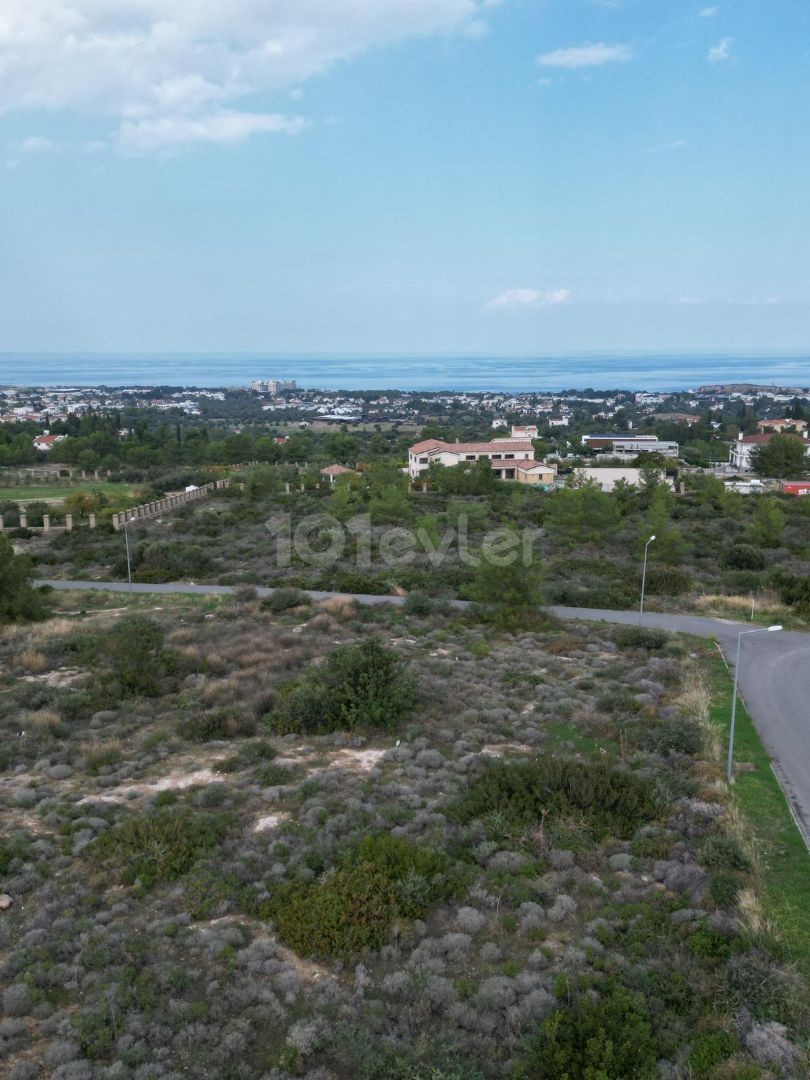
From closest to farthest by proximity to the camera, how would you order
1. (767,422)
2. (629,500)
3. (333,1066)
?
(333,1066), (629,500), (767,422)

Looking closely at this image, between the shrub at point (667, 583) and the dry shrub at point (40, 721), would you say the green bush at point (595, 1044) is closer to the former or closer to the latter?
the dry shrub at point (40, 721)

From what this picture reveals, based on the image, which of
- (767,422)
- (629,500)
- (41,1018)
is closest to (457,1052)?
(41,1018)

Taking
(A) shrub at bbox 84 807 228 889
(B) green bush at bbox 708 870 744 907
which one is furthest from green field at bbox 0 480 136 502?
(B) green bush at bbox 708 870 744 907

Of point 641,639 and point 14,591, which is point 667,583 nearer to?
point 641,639

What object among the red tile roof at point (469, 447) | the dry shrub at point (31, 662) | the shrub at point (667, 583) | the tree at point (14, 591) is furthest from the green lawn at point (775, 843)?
the red tile roof at point (469, 447)

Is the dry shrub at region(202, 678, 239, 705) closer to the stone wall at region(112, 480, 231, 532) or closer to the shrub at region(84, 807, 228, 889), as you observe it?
the shrub at region(84, 807, 228, 889)

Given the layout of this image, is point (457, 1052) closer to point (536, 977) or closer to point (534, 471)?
point (536, 977)
